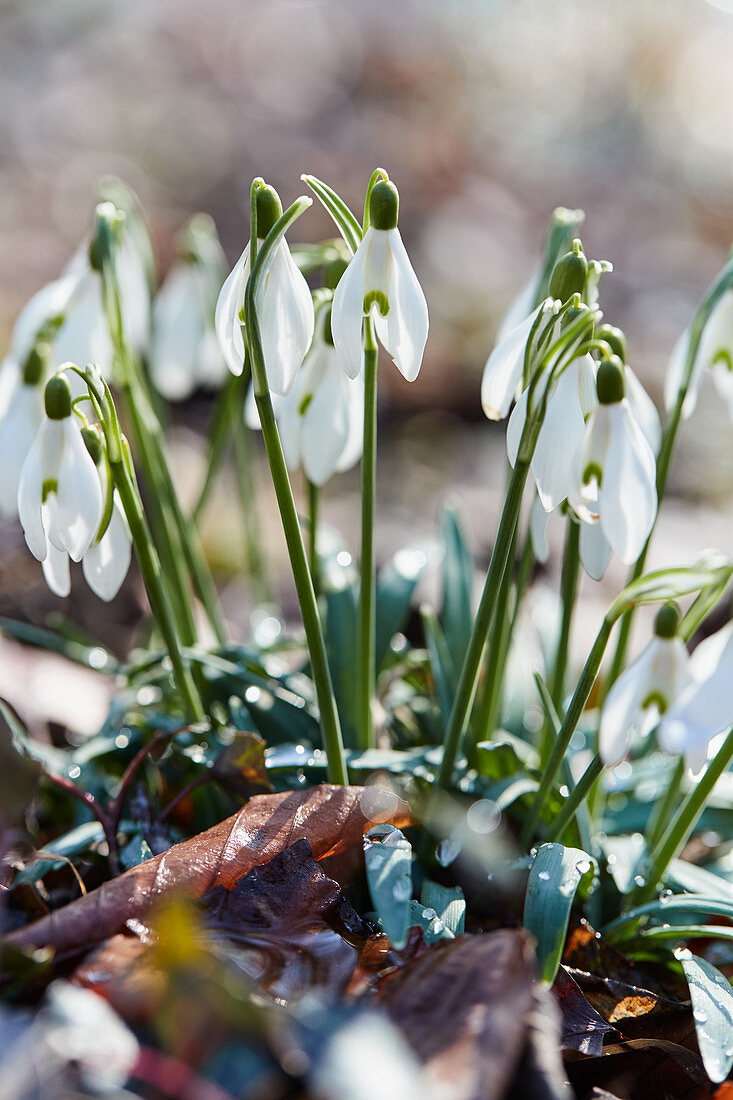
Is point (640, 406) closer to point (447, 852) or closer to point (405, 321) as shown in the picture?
point (405, 321)

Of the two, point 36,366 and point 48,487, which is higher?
point 36,366

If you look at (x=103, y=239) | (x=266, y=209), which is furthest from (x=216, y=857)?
(x=103, y=239)

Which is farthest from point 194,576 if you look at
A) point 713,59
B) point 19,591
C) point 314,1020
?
point 713,59

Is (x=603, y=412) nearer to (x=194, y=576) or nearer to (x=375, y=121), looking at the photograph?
(x=194, y=576)

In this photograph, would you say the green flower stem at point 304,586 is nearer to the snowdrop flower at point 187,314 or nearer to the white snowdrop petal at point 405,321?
the white snowdrop petal at point 405,321

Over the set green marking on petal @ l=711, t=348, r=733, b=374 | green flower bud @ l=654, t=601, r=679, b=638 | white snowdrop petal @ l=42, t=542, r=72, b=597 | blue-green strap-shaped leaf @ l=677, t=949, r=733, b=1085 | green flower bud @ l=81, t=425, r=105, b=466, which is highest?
green marking on petal @ l=711, t=348, r=733, b=374

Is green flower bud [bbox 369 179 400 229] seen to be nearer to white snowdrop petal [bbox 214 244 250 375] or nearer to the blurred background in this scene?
white snowdrop petal [bbox 214 244 250 375]

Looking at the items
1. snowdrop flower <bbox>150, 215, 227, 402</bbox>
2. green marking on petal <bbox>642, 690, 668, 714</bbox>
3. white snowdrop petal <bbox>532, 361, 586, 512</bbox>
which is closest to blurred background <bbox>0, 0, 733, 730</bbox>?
snowdrop flower <bbox>150, 215, 227, 402</bbox>
